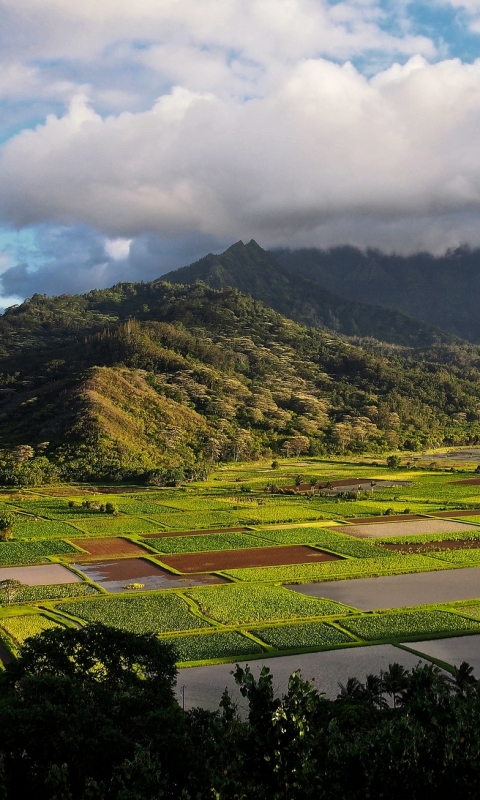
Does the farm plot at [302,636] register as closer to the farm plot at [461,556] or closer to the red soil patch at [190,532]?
the farm plot at [461,556]

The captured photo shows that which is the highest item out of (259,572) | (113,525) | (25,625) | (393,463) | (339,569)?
(393,463)

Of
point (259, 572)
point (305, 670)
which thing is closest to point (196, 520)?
point (259, 572)

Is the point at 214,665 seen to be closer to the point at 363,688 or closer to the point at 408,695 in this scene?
the point at 363,688

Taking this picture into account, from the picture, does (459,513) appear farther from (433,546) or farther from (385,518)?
(433,546)

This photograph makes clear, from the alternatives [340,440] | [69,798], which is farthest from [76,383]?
[69,798]

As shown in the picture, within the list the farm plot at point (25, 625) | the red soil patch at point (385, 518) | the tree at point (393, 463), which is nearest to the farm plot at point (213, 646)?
the farm plot at point (25, 625)
